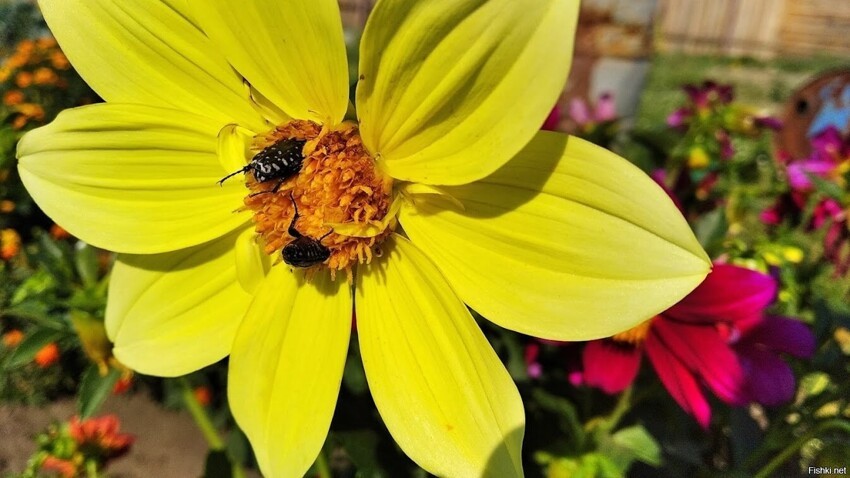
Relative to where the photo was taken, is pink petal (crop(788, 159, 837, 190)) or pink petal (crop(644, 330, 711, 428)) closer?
pink petal (crop(644, 330, 711, 428))

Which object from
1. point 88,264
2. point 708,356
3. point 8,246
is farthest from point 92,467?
point 708,356

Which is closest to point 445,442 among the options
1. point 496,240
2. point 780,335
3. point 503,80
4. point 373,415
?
point 496,240

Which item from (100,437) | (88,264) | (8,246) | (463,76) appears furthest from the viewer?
(8,246)

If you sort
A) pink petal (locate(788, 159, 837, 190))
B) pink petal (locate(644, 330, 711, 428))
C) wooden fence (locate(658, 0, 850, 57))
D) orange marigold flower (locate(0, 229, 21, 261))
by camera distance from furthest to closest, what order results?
wooden fence (locate(658, 0, 850, 57)) → orange marigold flower (locate(0, 229, 21, 261)) → pink petal (locate(788, 159, 837, 190)) → pink petal (locate(644, 330, 711, 428))

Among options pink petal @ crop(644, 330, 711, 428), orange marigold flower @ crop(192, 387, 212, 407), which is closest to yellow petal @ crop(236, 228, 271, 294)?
pink petal @ crop(644, 330, 711, 428)

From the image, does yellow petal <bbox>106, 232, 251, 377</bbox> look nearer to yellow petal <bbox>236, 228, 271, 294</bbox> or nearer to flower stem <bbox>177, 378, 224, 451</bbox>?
yellow petal <bbox>236, 228, 271, 294</bbox>

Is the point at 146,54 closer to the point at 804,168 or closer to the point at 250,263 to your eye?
the point at 250,263

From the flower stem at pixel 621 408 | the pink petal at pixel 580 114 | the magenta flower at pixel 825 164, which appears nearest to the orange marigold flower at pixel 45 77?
the pink petal at pixel 580 114

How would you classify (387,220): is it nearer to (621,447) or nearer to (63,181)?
(63,181)
